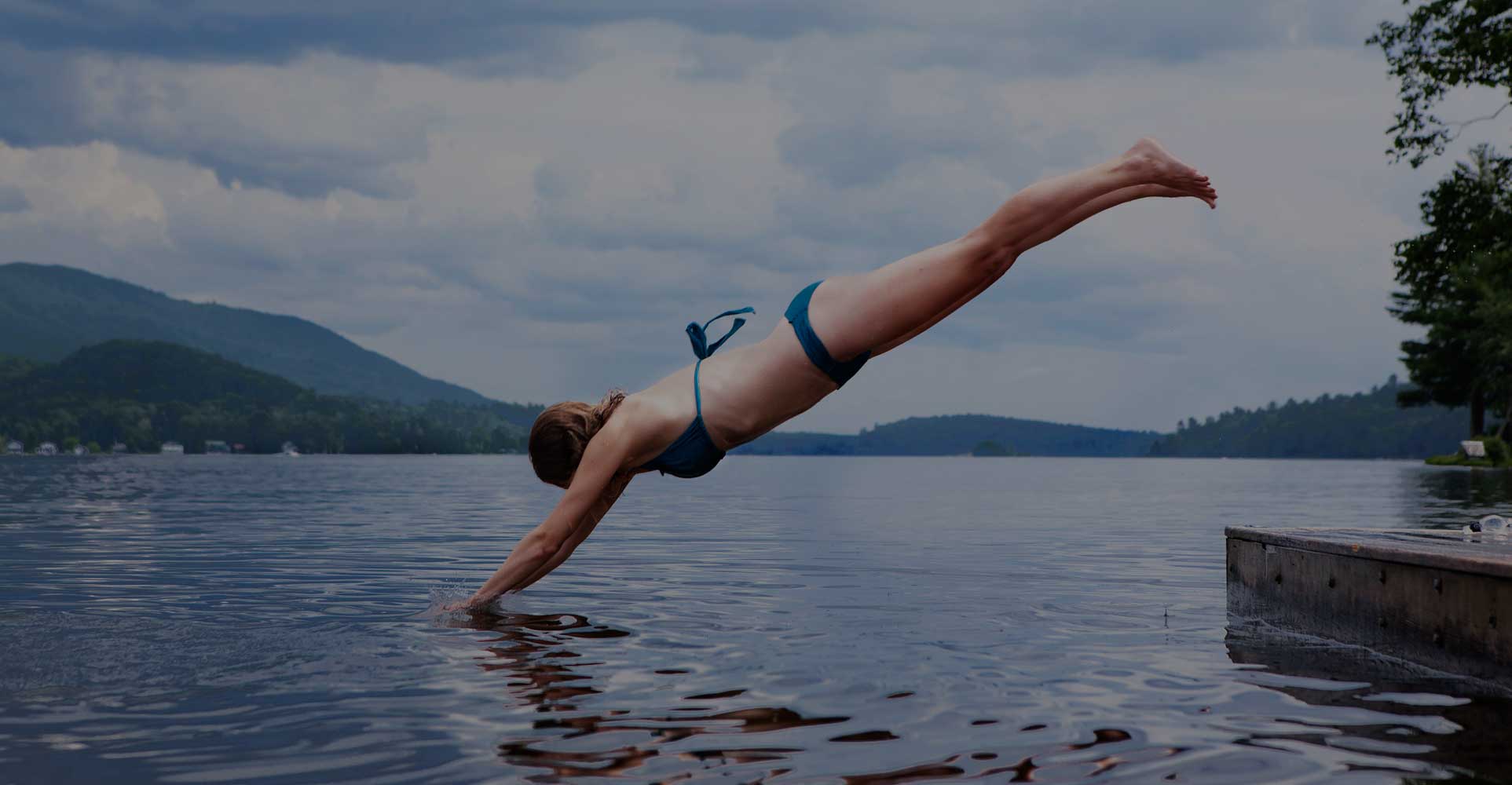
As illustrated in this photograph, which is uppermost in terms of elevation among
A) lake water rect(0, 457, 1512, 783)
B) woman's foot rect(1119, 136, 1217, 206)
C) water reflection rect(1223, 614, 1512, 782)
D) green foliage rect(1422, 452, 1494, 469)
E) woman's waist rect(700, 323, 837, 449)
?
woman's foot rect(1119, 136, 1217, 206)

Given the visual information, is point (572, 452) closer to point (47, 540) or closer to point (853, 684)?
point (853, 684)

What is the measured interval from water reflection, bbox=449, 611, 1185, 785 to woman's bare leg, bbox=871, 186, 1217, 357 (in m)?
1.97

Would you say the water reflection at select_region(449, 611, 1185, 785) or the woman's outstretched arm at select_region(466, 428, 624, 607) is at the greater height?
the woman's outstretched arm at select_region(466, 428, 624, 607)

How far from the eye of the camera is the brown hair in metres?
7.77

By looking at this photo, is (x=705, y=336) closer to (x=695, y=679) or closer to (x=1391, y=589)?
(x=695, y=679)

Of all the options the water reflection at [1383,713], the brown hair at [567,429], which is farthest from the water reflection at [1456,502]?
the brown hair at [567,429]

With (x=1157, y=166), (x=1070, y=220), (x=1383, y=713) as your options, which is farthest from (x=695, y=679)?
(x=1157, y=166)

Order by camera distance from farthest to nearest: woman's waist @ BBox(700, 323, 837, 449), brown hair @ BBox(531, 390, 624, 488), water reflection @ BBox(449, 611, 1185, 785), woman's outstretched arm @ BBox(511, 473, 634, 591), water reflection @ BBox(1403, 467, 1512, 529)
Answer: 1. water reflection @ BBox(1403, 467, 1512, 529)
2. woman's outstretched arm @ BBox(511, 473, 634, 591)
3. brown hair @ BBox(531, 390, 624, 488)
4. woman's waist @ BBox(700, 323, 837, 449)
5. water reflection @ BBox(449, 611, 1185, 785)

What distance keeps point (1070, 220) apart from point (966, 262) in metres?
0.56

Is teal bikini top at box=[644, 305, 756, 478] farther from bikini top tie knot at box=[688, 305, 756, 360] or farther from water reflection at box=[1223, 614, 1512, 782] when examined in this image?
water reflection at box=[1223, 614, 1512, 782]

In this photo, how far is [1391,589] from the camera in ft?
26.0

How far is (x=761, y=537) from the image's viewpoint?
21.4 meters


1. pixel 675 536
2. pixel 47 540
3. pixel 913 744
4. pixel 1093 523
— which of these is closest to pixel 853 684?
pixel 913 744

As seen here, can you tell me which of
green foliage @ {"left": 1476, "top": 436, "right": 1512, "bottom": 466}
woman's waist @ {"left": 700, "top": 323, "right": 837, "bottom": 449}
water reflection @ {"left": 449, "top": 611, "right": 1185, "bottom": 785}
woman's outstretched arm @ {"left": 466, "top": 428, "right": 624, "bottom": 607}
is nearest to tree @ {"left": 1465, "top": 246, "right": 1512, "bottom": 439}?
green foliage @ {"left": 1476, "top": 436, "right": 1512, "bottom": 466}
